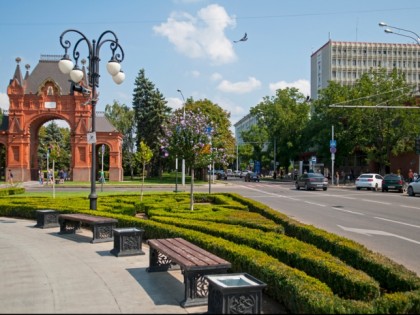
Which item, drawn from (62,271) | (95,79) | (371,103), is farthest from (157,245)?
(371,103)

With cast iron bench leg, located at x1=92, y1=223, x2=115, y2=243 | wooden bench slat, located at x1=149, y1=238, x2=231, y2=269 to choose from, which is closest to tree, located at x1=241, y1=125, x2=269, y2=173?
cast iron bench leg, located at x1=92, y1=223, x2=115, y2=243

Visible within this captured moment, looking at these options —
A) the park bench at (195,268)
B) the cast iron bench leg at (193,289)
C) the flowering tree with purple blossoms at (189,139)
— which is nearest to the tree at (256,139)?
the flowering tree with purple blossoms at (189,139)

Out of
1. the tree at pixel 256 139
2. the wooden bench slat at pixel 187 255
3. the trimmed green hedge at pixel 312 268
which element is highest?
the tree at pixel 256 139

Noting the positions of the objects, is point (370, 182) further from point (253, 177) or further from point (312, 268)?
point (312, 268)

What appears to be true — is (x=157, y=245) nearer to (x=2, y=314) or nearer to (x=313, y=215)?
(x=2, y=314)

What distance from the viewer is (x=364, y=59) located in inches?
4555

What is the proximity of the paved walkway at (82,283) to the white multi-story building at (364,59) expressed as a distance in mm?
111439

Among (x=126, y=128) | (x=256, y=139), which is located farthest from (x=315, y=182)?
(x=256, y=139)

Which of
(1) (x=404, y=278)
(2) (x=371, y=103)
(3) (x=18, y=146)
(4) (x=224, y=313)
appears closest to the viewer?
(4) (x=224, y=313)

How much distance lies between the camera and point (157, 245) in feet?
24.8

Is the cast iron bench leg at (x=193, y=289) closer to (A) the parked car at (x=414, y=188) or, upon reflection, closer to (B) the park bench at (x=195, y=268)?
(B) the park bench at (x=195, y=268)

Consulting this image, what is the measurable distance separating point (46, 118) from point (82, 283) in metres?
55.6

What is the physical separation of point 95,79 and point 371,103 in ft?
138

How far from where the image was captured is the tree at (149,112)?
2446 inches
